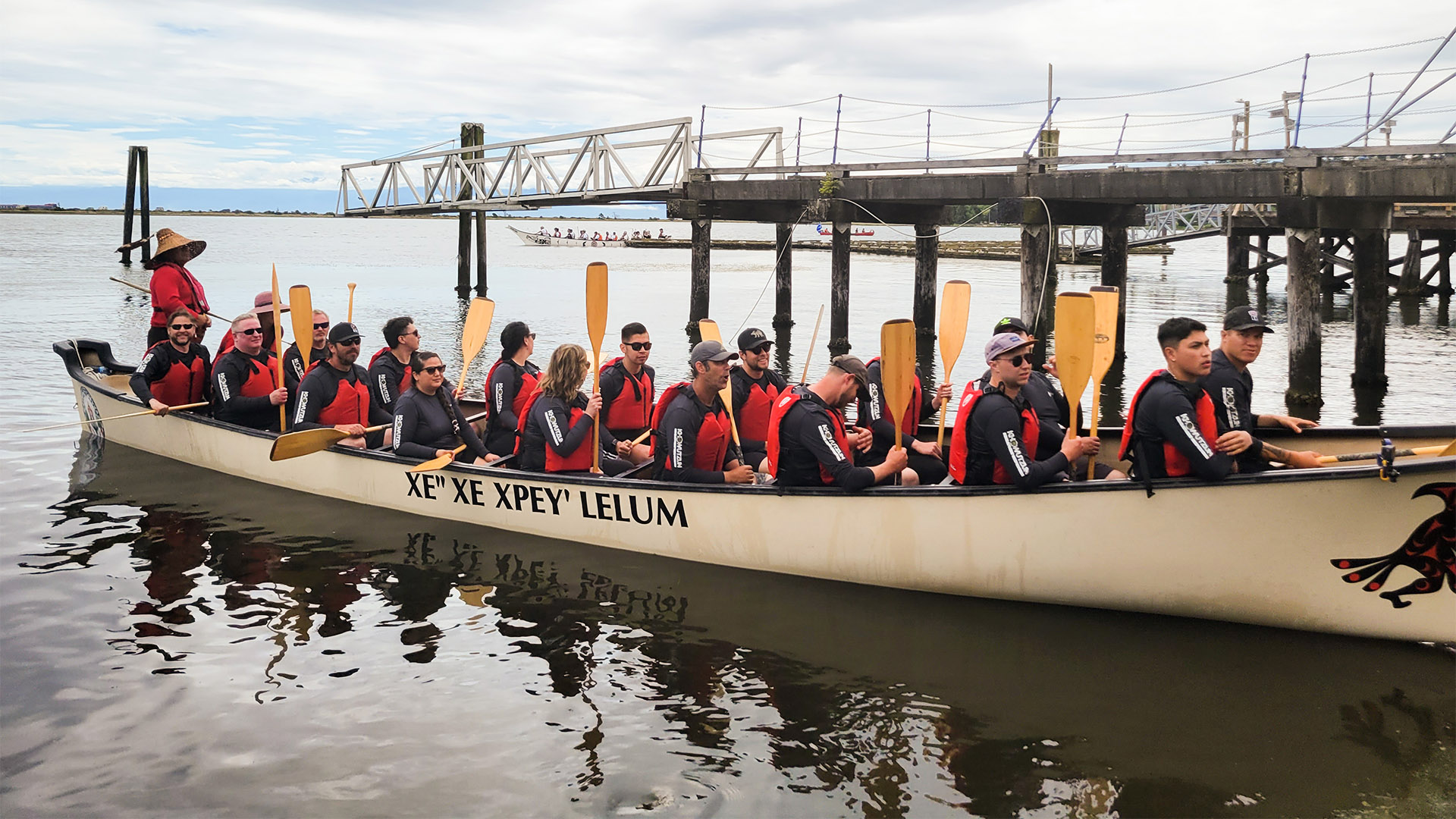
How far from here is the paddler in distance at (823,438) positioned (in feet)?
20.8

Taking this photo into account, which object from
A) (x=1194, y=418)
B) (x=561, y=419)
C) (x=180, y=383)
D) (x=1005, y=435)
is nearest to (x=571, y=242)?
(x=180, y=383)

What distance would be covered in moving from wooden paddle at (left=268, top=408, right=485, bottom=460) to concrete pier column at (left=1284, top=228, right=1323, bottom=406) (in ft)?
33.2

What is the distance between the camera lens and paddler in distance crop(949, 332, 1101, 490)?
235 inches

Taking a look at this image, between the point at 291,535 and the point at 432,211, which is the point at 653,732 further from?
the point at 432,211

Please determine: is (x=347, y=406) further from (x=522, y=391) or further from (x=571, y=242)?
(x=571, y=242)

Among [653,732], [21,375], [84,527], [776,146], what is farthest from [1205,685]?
[21,375]

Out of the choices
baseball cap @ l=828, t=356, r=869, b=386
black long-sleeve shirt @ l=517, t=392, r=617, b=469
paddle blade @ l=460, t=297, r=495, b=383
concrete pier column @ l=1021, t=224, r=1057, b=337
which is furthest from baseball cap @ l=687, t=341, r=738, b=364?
concrete pier column @ l=1021, t=224, r=1057, b=337

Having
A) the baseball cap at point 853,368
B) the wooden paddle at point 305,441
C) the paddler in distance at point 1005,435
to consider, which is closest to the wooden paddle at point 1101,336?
the paddler in distance at point 1005,435

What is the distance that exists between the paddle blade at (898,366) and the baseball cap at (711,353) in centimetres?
98

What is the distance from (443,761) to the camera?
15.8 feet

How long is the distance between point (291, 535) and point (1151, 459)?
6198mm

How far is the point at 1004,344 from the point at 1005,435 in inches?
20.0

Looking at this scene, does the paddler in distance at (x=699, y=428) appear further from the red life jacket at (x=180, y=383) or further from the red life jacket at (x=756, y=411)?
the red life jacket at (x=180, y=383)

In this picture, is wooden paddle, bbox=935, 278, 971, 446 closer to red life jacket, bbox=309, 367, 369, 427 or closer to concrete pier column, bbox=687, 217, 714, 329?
red life jacket, bbox=309, 367, 369, 427
